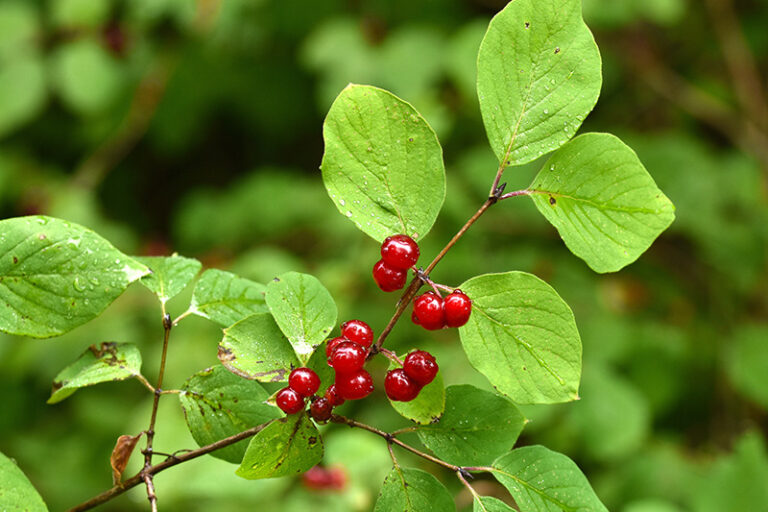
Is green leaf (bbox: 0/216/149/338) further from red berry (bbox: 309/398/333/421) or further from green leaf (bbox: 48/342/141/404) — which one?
→ red berry (bbox: 309/398/333/421)

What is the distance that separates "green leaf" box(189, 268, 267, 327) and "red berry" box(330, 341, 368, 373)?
139 millimetres

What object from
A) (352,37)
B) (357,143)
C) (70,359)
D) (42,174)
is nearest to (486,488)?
(357,143)

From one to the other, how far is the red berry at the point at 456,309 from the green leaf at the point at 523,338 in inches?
0.5

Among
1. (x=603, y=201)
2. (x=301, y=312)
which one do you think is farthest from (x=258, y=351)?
(x=603, y=201)

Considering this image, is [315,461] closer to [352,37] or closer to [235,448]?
[235,448]

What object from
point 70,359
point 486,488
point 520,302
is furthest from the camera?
point 70,359

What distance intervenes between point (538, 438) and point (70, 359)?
4.53ft

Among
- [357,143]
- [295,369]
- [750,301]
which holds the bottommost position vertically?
[750,301]

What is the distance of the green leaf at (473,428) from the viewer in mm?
558

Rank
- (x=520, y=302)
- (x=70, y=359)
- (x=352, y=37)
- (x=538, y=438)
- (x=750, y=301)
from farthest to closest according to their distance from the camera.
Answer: (x=750, y=301) → (x=352, y=37) → (x=70, y=359) → (x=538, y=438) → (x=520, y=302)

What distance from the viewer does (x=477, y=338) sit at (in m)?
0.51

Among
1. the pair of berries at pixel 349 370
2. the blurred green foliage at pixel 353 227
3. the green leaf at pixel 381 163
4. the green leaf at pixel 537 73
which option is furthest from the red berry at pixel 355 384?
the blurred green foliage at pixel 353 227

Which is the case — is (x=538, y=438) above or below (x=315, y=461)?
below

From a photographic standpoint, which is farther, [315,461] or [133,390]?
[133,390]
